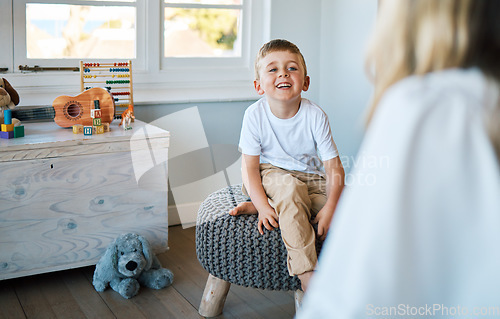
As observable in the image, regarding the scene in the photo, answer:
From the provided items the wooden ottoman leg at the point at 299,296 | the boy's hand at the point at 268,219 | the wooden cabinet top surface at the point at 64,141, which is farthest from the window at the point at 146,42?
the wooden ottoman leg at the point at 299,296

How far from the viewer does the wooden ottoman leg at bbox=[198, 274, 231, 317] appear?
1.96 metres

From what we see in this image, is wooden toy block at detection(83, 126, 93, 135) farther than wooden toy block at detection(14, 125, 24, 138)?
Yes

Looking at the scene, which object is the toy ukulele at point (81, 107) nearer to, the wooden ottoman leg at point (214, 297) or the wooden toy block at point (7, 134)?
the wooden toy block at point (7, 134)

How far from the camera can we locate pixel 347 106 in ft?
9.68

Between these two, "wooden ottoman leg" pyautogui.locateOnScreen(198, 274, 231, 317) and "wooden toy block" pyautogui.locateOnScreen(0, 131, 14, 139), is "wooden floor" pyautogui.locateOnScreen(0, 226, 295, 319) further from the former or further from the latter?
"wooden toy block" pyautogui.locateOnScreen(0, 131, 14, 139)

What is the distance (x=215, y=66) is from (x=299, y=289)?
59.1 inches

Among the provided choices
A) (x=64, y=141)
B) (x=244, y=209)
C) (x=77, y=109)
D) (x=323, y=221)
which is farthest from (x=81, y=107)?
(x=323, y=221)

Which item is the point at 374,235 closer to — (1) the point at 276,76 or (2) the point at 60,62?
(1) the point at 276,76

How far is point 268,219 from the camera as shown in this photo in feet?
5.90

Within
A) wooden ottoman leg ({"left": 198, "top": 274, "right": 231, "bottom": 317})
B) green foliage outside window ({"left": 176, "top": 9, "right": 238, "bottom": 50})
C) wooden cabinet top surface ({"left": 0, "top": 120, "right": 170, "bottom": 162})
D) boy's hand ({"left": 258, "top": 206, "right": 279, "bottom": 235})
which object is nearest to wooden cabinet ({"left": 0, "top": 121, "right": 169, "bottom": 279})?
wooden cabinet top surface ({"left": 0, "top": 120, "right": 170, "bottom": 162})

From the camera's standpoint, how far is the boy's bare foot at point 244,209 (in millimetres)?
1854

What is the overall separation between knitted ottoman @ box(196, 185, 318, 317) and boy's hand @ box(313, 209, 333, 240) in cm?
13

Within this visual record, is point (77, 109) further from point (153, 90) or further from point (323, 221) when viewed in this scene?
point (323, 221)

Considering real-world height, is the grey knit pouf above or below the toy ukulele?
below
